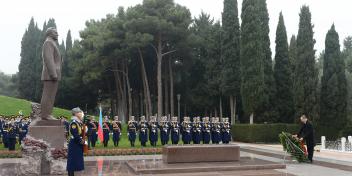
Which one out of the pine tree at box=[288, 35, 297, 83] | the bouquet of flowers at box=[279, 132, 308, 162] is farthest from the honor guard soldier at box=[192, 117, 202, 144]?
the pine tree at box=[288, 35, 297, 83]

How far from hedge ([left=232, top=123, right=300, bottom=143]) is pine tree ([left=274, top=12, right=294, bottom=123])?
465cm

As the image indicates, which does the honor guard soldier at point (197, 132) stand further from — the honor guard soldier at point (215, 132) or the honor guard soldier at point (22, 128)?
the honor guard soldier at point (22, 128)

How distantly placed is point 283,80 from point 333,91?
5.97m

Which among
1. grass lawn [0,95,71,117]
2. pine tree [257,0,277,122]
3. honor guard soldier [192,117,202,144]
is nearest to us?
honor guard soldier [192,117,202,144]

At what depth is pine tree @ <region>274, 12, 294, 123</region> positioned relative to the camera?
108 feet

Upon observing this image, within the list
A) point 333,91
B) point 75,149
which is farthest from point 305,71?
point 75,149

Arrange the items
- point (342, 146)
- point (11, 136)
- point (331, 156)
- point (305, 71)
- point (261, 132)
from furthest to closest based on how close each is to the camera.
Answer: point (305, 71) < point (261, 132) < point (342, 146) < point (11, 136) < point (331, 156)

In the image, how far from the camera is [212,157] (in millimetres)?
12344

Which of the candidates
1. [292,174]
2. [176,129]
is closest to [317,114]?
[176,129]

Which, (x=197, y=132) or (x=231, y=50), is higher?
(x=231, y=50)

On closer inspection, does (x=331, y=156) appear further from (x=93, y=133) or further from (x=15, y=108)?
(x=15, y=108)

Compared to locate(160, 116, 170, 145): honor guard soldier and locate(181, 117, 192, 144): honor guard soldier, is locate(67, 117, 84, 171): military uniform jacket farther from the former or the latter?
locate(181, 117, 192, 144): honor guard soldier

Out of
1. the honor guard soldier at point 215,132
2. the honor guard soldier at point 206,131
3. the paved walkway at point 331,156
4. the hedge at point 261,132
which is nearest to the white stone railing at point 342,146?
the paved walkway at point 331,156

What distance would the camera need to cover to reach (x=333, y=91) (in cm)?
2800
